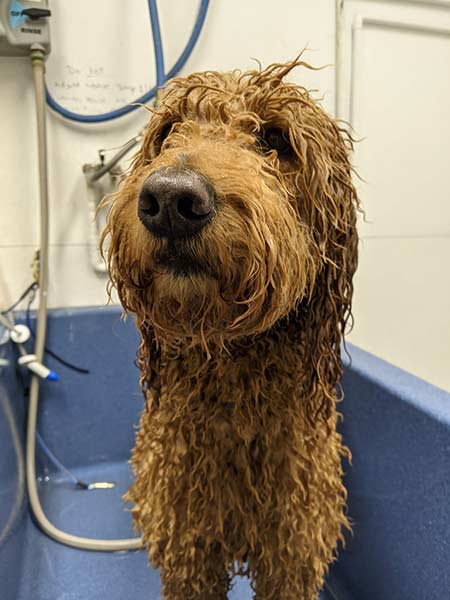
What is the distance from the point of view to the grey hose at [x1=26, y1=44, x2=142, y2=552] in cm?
113

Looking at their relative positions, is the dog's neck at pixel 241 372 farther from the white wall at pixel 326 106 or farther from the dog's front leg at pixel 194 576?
the white wall at pixel 326 106

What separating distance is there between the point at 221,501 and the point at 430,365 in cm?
137

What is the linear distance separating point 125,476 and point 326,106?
1.33m

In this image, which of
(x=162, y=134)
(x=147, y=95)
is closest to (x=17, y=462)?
(x=162, y=134)

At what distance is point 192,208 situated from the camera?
43 centimetres

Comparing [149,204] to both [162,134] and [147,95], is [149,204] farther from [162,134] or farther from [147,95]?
[147,95]

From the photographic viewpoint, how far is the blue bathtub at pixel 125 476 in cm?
74

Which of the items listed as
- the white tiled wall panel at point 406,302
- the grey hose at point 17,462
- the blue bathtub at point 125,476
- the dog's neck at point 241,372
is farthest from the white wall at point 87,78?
the dog's neck at point 241,372

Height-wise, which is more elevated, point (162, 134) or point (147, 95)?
point (147, 95)

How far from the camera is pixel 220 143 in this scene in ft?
1.86

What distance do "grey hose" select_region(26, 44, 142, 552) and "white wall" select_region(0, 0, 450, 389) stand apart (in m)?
0.12

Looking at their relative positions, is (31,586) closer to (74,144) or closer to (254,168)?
(254,168)

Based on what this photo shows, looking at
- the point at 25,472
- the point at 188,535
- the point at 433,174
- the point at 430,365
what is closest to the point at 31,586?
the point at 25,472

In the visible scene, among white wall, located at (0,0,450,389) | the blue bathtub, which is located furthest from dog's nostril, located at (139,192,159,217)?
white wall, located at (0,0,450,389)
